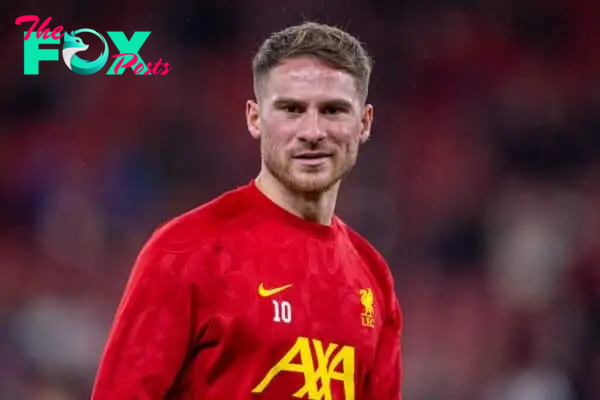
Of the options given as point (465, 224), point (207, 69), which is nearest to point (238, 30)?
point (207, 69)

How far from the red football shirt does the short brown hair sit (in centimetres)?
33

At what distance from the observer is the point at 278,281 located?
3213 millimetres

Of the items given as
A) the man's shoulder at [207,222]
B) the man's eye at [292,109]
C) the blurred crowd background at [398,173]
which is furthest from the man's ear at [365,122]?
the blurred crowd background at [398,173]

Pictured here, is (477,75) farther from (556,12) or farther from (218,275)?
(218,275)

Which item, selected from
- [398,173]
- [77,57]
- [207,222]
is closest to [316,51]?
[207,222]

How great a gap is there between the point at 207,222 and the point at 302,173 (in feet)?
0.89

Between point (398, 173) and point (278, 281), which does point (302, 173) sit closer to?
point (278, 281)

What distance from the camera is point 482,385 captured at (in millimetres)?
7820

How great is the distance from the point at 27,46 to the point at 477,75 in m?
3.27

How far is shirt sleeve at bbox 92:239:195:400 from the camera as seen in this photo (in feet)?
9.73

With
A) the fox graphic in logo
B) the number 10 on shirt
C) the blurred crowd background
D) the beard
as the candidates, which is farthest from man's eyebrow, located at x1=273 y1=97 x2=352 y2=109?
the fox graphic in logo

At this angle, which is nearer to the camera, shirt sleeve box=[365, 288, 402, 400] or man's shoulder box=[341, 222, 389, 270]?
shirt sleeve box=[365, 288, 402, 400]

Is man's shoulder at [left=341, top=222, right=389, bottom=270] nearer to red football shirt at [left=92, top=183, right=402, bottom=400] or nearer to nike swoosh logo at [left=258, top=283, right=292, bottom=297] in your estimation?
red football shirt at [left=92, top=183, right=402, bottom=400]
